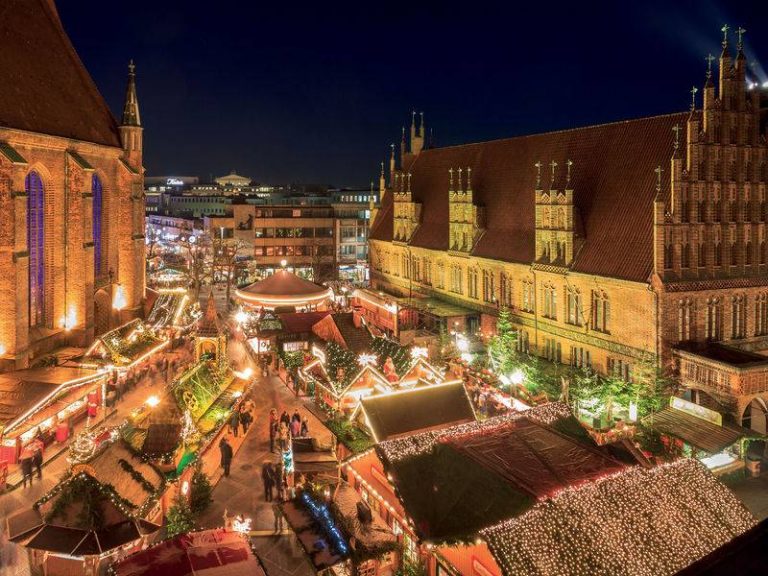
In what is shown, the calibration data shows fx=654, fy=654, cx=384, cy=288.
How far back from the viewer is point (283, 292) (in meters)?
45.2

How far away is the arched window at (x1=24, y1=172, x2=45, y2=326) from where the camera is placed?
106ft

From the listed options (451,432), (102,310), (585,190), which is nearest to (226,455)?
(451,432)

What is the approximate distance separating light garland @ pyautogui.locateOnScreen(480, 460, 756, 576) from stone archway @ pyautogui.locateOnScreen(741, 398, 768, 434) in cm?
1821

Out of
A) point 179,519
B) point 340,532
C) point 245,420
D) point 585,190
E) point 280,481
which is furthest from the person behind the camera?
point 585,190

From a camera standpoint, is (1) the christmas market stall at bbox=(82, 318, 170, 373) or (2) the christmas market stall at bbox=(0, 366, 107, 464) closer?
(2) the christmas market stall at bbox=(0, 366, 107, 464)

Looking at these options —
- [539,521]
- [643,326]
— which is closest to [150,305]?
[643,326]

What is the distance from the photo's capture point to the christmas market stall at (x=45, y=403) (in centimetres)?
2402

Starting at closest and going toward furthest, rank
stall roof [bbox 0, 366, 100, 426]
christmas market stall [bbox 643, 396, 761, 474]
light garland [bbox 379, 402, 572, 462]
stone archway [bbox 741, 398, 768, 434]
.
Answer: light garland [bbox 379, 402, 572, 462] → christmas market stall [bbox 643, 396, 761, 474] → stall roof [bbox 0, 366, 100, 426] → stone archway [bbox 741, 398, 768, 434]

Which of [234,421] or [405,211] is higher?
[405,211]

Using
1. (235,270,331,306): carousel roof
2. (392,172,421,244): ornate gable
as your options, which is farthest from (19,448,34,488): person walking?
(392,172,421,244): ornate gable

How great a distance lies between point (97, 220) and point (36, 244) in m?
8.11

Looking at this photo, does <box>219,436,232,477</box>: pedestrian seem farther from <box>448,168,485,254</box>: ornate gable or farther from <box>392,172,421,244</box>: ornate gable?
<box>392,172,421,244</box>: ornate gable

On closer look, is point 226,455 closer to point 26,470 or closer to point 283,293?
point 26,470

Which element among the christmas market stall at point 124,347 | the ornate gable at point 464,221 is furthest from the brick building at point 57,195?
the ornate gable at point 464,221
